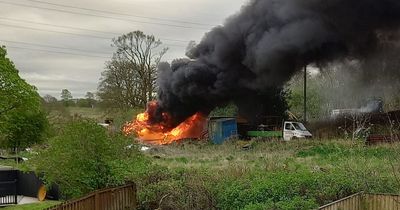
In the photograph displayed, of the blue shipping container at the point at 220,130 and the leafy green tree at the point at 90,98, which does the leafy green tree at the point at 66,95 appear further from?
the blue shipping container at the point at 220,130

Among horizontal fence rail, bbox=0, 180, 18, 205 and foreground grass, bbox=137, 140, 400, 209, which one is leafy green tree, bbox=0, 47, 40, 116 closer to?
horizontal fence rail, bbox=0, 180, 18, 205

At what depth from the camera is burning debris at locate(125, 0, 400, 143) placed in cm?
3055

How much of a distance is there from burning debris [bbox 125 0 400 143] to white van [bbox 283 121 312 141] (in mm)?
2927

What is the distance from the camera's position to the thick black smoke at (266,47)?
30500 millimetres

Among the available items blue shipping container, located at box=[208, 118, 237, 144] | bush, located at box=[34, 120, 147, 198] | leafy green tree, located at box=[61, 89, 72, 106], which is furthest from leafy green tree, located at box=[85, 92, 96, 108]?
bush, located at box=[34, 120, 147, 198]

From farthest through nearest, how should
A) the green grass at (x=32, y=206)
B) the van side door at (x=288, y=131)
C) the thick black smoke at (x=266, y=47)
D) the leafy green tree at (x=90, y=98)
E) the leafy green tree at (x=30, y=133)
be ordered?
the leafy green tree at (x=90, y=98), the leafy green tree at (x=30, y=133), the van side door at (x=288, y=131), the thick black smoke at (x=266, y=47), the green grass at (x=32, y=206)

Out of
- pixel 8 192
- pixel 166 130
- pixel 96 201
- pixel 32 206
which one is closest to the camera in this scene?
pixel 96 201

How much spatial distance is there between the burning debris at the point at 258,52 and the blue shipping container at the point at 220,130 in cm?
148

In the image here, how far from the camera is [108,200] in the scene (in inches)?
631

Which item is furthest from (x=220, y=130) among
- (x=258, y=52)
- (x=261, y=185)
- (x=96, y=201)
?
(x=261, y=185)

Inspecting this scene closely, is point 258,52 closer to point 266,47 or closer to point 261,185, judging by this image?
A: point 266,47

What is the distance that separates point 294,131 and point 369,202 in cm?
1930

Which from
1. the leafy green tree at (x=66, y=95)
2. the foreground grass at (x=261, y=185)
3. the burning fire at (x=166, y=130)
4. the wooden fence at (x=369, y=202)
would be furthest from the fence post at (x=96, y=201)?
the leafy green tree at (x=66, y=95)

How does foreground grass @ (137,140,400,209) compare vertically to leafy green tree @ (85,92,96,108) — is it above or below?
below
